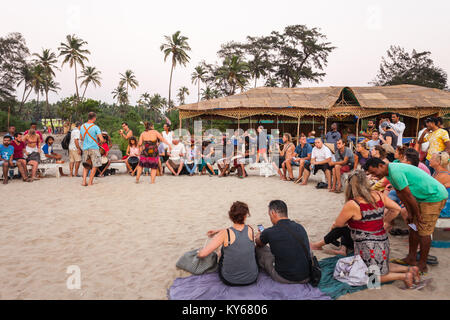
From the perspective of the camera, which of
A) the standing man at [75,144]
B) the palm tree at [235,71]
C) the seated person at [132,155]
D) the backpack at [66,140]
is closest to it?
the standing man at [75,144]

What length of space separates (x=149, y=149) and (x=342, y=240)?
5.76 m

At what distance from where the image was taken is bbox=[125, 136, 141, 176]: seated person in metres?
9.01

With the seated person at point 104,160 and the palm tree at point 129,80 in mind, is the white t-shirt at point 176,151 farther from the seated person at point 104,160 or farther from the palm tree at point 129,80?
the palm tree at point 129,80

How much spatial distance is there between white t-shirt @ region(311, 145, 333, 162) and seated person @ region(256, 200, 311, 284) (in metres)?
4.98

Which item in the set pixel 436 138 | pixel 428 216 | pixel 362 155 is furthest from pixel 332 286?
pixel 362 155

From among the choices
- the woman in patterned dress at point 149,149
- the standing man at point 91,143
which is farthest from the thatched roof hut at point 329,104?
the standing man at point 91,143

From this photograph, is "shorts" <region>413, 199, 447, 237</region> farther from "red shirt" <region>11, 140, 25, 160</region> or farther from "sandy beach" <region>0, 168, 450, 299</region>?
"red shirt" <region>11, 140, 25, 160</region>

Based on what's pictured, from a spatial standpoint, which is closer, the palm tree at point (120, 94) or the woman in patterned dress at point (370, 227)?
the woman in patterned dress at point (370, 227)

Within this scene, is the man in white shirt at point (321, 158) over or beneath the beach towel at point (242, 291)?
over

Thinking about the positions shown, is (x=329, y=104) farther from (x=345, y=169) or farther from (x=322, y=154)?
(x=345, y=169)

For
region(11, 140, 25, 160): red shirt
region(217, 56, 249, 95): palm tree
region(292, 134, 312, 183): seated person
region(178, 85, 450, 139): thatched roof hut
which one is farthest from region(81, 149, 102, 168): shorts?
region(217, 56, 249, 95): palm tree

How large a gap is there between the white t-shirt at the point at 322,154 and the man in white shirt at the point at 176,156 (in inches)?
159

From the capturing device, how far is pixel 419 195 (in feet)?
10.0

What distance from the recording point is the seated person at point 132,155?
9.01 metres
